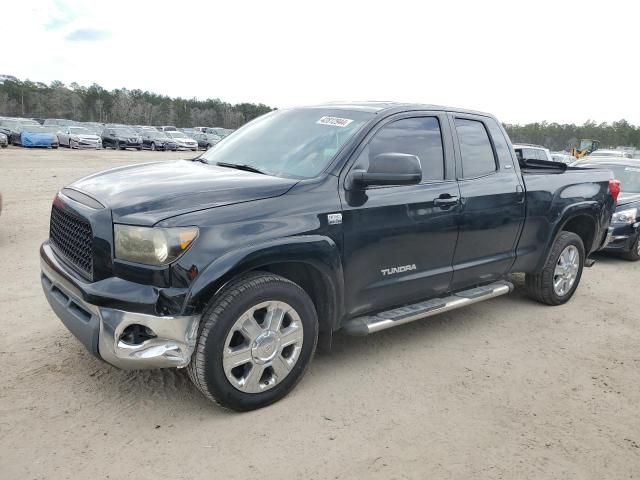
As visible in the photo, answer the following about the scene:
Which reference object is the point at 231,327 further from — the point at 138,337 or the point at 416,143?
the point at 416,143

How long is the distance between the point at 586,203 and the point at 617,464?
127 inches

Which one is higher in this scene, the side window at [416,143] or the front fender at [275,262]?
the side window at [416,143]

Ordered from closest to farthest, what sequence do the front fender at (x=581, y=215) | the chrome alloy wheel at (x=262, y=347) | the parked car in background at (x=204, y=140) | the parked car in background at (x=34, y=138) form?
the chrome alloy wheel at (x=262, y=347), the front fender at (x=581, y=215), the parked car in background at (x=34, y=138), the parked car in background at (x=204, y=140)

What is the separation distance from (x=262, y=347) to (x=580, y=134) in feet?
332

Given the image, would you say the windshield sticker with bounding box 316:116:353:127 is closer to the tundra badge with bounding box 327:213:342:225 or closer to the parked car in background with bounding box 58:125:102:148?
the tundra badge with bounding box 327:213:342:225

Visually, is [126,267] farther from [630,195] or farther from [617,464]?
[630,195]

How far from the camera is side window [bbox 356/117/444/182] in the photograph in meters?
3.92

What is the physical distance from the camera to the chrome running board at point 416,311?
3809mm

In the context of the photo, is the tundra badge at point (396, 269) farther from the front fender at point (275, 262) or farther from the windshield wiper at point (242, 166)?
the windshield wiper at point (242, 166)

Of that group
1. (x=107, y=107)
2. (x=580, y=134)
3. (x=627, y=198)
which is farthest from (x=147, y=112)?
(x=627, y=198)

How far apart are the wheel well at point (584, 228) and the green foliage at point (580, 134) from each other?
8464 cm

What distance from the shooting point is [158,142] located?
3594cm

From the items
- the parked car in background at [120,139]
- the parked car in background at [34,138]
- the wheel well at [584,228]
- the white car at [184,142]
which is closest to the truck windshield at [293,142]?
the wheel well at [584,228]

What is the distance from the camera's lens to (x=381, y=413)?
133 inches
